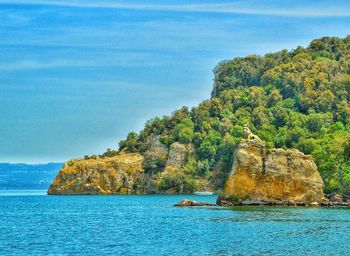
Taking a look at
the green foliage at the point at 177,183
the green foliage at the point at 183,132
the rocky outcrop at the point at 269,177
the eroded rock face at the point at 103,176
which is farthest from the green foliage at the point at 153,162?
the rocky outcrop at the point at 269,177

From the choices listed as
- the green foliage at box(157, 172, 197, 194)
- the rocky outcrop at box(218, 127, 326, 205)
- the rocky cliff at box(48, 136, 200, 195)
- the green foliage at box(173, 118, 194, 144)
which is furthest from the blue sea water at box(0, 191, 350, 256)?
the green foliage at box(173, 118, 194, 144)

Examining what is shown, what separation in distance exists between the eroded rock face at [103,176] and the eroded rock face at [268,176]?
→ 8123 cm

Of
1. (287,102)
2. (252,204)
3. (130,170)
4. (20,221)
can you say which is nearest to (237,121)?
(287,102)

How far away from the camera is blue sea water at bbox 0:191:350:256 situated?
195ft

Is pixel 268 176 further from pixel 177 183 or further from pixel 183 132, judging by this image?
pixel 183 132

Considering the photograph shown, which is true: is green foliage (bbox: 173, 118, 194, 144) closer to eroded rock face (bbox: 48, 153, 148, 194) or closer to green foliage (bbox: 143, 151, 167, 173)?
green foliage (bbox: 143, 151, 167, 173)

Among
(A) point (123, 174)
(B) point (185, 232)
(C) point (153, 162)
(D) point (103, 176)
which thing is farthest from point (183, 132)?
(B) point (185, 232)

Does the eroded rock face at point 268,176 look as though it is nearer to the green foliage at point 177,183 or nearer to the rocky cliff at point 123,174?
the green foliage at point 177,183

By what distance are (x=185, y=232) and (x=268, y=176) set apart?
37426 millimetres

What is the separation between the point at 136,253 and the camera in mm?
57531

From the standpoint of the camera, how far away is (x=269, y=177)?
109375 mm

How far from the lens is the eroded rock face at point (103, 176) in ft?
623

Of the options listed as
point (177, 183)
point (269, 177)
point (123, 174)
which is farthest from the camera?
point (123, 174)

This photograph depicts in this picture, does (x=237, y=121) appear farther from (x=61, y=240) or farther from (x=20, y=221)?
(x=61, y=240)
